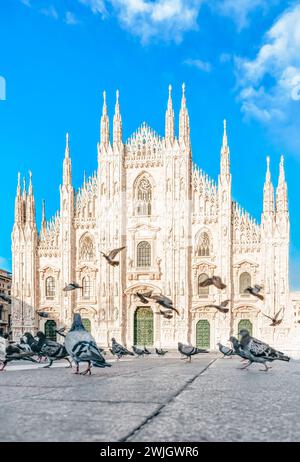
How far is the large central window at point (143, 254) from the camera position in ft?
127

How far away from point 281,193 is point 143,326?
15.0 metres

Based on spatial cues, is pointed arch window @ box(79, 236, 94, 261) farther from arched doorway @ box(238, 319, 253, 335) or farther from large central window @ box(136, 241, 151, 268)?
arched doorway @ box(238, 319, 253, 335)

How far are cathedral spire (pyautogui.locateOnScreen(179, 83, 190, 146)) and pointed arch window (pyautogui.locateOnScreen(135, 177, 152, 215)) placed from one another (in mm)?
4437

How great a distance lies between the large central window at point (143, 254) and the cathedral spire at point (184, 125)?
869 cm

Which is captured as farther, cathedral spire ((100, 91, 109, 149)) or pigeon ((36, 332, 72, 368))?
cathedral spire ((100, 91, 109, 149))

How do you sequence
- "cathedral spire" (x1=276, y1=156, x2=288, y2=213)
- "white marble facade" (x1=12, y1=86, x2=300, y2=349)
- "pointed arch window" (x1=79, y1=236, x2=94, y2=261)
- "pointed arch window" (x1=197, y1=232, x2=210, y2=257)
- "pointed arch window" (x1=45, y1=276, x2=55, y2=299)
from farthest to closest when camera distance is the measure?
"pointed arch window" (x1=45, y1=276, x2=55, y2=299), "pointed arch window" (x1=79, y1=236, x2=94, y2=261), "pointed arch window" (x1=197, y1=232, x2=210, y2=257), "cathedral spire" (x1=276, y1=156, x2=288, y2=213), "white marble facade" (x1=12, y1=86, x2=300, y2=349)

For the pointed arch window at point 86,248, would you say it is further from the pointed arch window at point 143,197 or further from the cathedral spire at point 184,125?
the cathedral spire at point 184,125

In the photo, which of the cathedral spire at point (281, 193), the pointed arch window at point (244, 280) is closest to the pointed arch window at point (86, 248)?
the pointed arch window at point (244, 280)

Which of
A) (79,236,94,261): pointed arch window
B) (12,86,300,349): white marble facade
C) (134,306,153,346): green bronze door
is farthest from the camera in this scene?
(79,236,94,261): pointed arch window

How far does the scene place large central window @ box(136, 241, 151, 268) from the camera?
38.8 meters

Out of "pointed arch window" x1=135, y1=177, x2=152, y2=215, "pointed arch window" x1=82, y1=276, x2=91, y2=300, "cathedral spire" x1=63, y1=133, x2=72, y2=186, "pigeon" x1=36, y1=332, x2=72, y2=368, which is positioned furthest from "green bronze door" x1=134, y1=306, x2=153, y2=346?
"pigeon" x1=36, y1=332, x2=72, y2=368

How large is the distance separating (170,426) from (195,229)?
3357cm

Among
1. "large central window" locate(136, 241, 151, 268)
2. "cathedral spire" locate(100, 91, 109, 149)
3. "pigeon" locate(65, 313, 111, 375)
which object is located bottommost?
"pigeon" locate(65, 313, 111, 375)
